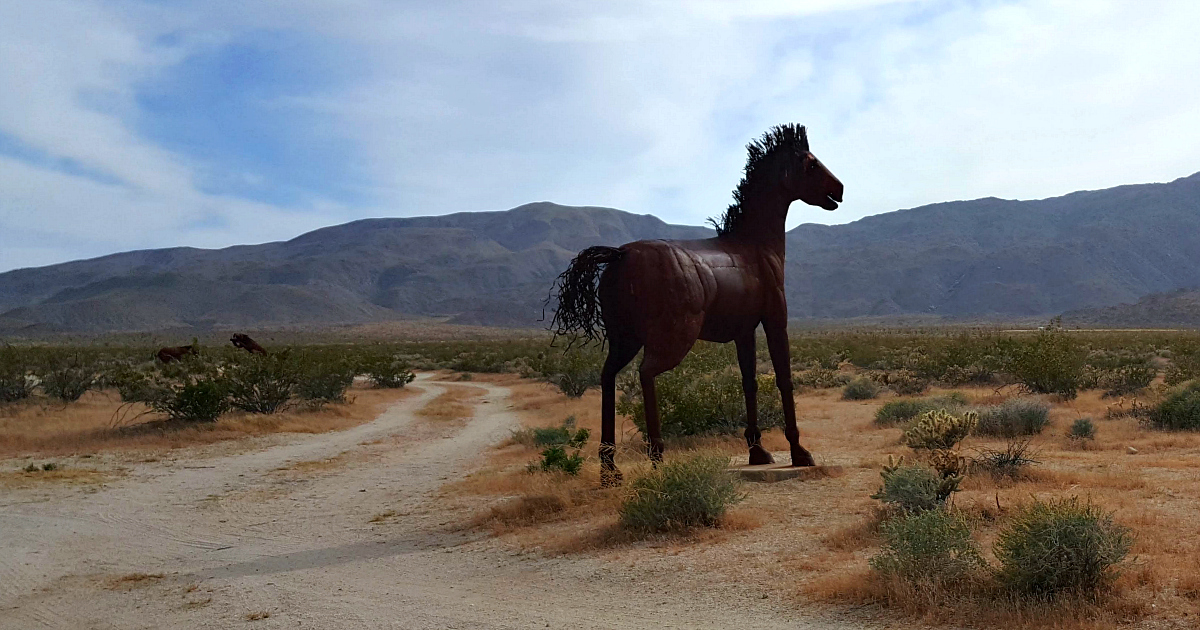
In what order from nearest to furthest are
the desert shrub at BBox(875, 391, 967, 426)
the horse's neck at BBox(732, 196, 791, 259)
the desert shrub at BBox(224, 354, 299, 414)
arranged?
the horse's neck at BBox(732, 196, 791, 259) < the desert shrub at BBox(875, 391, 967, 426) < the desert shrub at BBox(224, 354, 299, 414)

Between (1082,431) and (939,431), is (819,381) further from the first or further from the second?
(939,431)

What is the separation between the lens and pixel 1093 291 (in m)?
134

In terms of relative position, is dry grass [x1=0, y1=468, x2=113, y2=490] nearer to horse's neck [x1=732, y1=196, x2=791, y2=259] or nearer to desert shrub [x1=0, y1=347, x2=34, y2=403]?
horse's neck [x1=732, y1=196, x2=791, y2=259]

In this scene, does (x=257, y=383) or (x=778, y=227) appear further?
(x=257, y=383)

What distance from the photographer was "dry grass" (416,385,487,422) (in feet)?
78.0

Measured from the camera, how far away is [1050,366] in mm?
19438

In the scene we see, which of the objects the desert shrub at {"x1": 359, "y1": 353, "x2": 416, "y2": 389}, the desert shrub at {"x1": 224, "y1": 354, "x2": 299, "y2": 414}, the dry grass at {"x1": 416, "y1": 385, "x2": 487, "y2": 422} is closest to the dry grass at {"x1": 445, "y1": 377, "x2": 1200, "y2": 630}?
the dry grass at {"x1": 416, "y1": 385, "x2": 487, "y2": 422}

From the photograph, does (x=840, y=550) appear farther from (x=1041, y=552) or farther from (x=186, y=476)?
(x=186, y=476)

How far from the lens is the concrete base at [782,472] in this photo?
9188 millimetres

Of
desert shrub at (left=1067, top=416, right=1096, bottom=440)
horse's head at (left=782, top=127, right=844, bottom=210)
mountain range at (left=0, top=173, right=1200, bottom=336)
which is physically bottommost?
desert shrub at (left=1067, top=416, right=1096, bottom=440)

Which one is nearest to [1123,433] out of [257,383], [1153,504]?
[1153,504]

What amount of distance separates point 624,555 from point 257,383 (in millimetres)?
17625

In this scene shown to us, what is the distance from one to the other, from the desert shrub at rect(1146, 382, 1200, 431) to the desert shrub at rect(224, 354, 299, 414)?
20.1m

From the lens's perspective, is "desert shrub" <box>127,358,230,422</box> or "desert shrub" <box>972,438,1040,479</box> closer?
"desert shrub" <box>972,438,1040,479</box>
